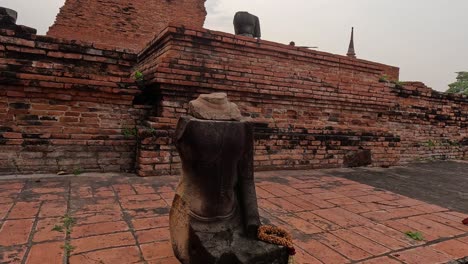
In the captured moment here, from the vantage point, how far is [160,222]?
2906 millimetres

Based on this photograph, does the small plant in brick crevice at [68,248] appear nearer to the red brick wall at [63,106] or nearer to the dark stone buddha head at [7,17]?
the red brick wall at [63,106]

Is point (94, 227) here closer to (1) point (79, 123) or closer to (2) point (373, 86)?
(1) point (79, 123)

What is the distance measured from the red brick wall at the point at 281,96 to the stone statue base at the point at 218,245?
2.51 m

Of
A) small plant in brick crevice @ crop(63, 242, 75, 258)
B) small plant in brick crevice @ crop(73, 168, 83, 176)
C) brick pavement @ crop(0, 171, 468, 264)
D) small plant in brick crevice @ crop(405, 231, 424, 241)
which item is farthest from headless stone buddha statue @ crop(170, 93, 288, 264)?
small plant in brick crevice @ crop(73, 168, 83, 176)

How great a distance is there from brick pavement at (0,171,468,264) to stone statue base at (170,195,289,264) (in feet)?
0.89

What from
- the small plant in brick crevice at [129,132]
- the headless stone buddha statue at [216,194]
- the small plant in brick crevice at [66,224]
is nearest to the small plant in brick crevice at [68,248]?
the small plant in brick crevice at [66,224]

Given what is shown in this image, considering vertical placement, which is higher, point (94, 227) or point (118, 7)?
point (118, 7)

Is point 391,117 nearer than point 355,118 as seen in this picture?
No

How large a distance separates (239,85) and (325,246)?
9.89ft

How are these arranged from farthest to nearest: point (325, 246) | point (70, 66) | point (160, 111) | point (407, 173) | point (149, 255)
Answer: point (407, 173), point (160, 111), point (70, 66), point (325, 246), point (149, 255)

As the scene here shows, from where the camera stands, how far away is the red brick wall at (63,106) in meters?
4.14

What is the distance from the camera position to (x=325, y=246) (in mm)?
2637

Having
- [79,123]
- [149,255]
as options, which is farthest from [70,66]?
[149,255]

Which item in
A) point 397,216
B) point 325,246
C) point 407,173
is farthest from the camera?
point 407,173
